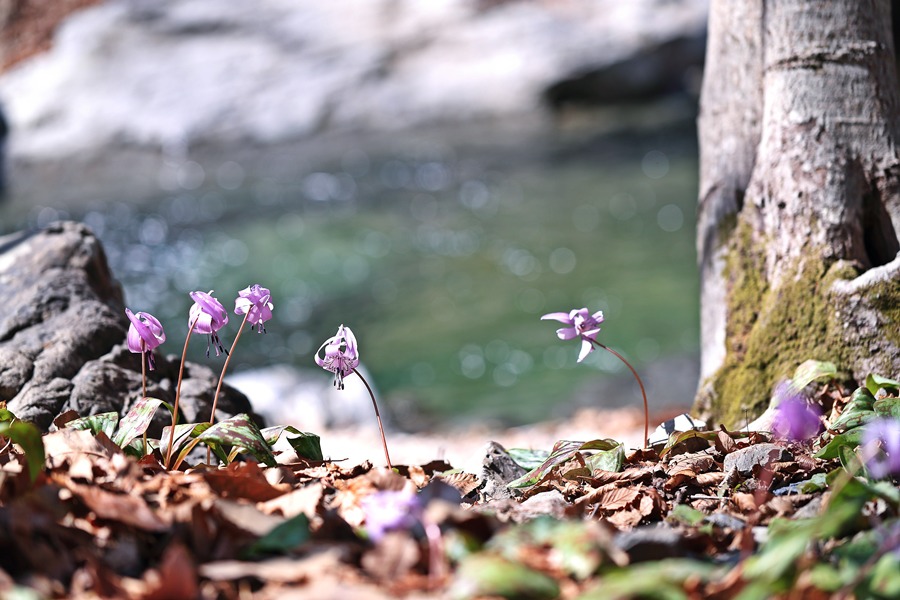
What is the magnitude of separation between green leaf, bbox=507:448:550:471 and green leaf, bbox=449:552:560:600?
141 cm

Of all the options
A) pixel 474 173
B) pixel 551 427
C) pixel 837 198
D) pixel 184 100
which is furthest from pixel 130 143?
pixel 837 198

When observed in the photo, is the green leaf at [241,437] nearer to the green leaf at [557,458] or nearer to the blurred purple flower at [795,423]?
the green leaf at [557,458]

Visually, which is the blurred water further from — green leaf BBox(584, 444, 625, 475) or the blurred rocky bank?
green leaf BBox(584, 444, 625, 475)

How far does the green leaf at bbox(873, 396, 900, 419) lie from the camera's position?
283 cm

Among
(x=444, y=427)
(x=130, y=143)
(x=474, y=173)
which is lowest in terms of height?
(x=444, y=427)

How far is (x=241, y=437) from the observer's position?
8.89 feet

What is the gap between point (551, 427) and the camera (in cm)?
689

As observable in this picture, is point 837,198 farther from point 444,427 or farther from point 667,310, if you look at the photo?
point 667,310

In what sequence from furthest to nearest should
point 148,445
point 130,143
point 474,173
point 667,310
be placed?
point 130,143 < point 474,173 < point 667,310 < point 148,445

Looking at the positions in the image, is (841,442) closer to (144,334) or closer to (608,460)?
(608,460)

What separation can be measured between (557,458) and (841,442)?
805mm

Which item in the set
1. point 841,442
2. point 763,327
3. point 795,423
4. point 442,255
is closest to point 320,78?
point 442,255

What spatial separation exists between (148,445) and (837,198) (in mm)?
Answer: 2546

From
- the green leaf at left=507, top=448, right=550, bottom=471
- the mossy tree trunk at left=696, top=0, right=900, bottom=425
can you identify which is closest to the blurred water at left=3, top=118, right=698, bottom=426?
the mossy tree trunk at left=696, top=0, right=900, bottom=425
